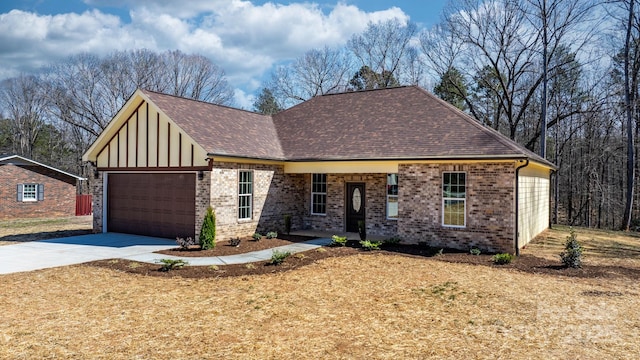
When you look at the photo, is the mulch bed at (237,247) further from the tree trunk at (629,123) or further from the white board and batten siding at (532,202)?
the tree trunk at (629,123)

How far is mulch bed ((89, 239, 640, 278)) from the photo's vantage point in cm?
1055

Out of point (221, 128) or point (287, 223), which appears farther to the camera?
point (287, 223)

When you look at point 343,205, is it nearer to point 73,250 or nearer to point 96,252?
point 96,252

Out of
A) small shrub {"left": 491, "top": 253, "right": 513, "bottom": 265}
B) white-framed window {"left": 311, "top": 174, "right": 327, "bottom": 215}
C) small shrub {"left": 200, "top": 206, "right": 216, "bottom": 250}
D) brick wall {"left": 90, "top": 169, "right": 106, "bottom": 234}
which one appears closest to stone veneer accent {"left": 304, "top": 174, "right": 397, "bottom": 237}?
white-framed window {"left": 311, "top": 174, "right": 327, "bottom": 215}

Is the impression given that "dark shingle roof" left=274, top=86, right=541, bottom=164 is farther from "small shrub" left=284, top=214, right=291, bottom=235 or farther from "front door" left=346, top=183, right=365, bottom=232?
"small shrub" left=284, top=214, right=291, bottom=235

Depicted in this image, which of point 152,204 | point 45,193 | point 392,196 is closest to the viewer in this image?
point 152,204

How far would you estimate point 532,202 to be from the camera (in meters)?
16.4

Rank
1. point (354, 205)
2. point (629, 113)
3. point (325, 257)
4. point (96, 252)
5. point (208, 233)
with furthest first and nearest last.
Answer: point (629, 113) → point (354, 205) → point (208, 233) → point (96, 252) → point (325, 257)

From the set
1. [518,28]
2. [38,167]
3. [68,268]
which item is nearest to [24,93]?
[38,167]

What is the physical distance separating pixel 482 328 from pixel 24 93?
52280mm

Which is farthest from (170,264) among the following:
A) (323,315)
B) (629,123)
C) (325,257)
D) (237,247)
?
(629,123)

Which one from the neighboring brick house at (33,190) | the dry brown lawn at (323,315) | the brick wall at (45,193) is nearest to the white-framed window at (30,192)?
the neighboring brick house at (33,190)

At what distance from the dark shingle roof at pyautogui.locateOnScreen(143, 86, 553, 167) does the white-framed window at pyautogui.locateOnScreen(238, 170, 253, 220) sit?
85 centimetres

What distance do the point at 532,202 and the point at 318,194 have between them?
8.39m
